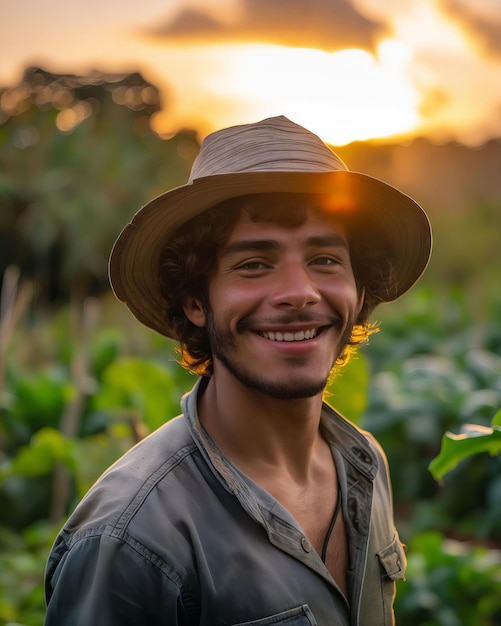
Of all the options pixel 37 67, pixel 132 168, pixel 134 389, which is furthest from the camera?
pixel 37 67

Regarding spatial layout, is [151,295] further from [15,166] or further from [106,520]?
[15,166]

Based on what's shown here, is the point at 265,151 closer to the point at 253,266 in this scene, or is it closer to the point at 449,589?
the point at 253,266

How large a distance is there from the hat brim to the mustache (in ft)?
0.91

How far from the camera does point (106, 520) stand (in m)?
1.69

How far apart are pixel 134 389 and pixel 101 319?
7635 millimetres

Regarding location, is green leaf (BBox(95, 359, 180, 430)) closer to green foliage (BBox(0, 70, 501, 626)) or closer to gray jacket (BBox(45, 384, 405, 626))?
green foliage (BBox(0, 70, 501, 626))

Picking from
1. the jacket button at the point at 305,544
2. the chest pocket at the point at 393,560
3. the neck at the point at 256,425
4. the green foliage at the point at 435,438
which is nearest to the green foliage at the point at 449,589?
the green foliage at the point at 435,438

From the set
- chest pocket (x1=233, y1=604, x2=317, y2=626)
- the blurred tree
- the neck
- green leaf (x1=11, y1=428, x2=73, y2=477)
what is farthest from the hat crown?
the blurred tree

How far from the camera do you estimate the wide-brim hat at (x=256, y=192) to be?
1917 millimetres

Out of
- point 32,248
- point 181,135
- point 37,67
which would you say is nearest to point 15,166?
point 32,248

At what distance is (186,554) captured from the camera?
1.70 m

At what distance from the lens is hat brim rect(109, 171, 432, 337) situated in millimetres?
1920

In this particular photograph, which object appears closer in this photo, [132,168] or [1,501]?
[1,501]

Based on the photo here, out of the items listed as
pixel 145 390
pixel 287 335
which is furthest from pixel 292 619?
pixel 145 390
